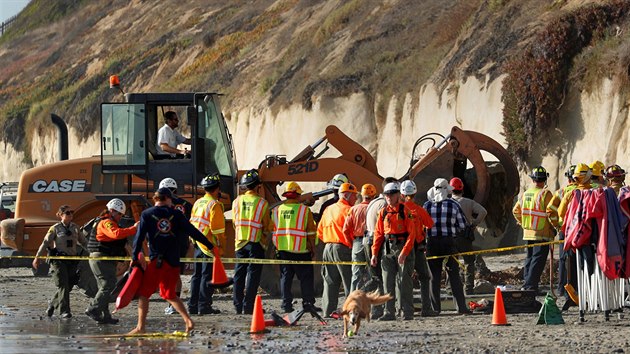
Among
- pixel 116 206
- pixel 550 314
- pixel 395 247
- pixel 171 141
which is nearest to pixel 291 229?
pixel 395 247

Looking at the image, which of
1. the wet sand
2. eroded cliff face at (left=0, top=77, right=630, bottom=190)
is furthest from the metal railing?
the wet sand

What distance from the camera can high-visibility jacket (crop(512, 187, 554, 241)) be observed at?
21.5 metres

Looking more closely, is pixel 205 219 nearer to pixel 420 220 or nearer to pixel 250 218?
pixel 250 218

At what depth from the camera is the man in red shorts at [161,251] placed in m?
17.0

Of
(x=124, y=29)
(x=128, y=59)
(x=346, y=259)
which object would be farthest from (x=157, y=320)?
(x=124, y=29)

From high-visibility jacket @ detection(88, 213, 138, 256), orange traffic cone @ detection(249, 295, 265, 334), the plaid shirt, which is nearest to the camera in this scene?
orange traffic cone @ detection(249, 295, 265, 334)

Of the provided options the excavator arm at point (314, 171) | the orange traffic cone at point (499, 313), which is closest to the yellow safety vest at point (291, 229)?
the orange traffic cone at point (499, 313)

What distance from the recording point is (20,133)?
67.4 meters

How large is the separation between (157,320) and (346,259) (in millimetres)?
2487

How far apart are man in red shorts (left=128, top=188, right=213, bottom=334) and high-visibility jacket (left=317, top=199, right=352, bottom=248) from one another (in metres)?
Result: 3.00

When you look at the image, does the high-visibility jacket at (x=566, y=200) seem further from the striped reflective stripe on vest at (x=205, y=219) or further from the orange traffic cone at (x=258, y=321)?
the orange traffic cone at (x=258, y=321)

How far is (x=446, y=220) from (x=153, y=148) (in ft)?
21.1

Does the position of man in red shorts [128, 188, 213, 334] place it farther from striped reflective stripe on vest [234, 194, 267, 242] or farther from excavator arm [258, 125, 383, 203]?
excavator arm [258, 125, 383, 203]

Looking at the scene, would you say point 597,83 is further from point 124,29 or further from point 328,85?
point 124,29
